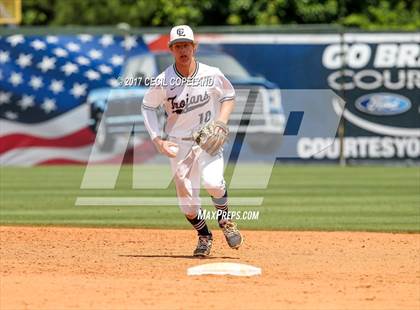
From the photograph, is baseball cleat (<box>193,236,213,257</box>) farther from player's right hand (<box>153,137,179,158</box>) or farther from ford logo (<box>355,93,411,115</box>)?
ford logo (<box>355,93,411,115</box>)

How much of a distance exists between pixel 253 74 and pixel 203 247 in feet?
42.5

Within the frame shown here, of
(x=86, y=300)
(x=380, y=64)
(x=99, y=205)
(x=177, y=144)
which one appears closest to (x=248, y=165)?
(x=380, y=64)

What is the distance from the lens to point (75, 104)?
77.8 feet

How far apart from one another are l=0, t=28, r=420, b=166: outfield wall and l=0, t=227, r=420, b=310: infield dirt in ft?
33.1

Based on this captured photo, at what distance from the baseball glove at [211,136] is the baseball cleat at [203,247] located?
0.99 meters

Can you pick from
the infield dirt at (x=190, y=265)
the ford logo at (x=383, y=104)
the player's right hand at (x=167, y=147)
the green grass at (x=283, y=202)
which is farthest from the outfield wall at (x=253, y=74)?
the player's right hand at (x=167, y=147)

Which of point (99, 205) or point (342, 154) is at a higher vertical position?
point (99, 205)

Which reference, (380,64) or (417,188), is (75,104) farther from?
(417,188)

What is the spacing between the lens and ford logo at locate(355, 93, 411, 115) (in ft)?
75.8

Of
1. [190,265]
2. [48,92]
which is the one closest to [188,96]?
[190,265]

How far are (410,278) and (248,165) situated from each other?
13792mm

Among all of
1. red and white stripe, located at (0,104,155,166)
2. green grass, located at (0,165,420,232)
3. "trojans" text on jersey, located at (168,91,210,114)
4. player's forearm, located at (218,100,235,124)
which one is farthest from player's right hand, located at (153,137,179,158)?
red and white stripe, located at (0,104,155,166)
